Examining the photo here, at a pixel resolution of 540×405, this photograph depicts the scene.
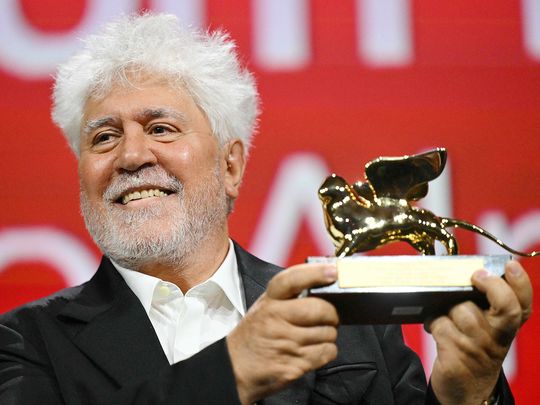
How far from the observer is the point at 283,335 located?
101 centimetres

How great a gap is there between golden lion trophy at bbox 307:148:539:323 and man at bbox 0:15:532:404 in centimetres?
9

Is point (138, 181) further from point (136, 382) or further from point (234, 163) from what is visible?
point (136, 382)

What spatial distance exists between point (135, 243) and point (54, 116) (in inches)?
12.7

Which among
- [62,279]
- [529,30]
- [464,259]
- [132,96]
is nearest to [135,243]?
[132,96]

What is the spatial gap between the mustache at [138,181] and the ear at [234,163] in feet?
0.60

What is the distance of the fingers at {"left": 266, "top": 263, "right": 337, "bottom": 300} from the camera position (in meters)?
0.98

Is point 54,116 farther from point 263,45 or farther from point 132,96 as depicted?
point 263,45

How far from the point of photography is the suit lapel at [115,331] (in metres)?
1.33

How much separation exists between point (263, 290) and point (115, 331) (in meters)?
0.27

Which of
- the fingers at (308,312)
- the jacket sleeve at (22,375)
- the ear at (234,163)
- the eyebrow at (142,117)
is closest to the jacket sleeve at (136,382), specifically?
the jacket sleeve at (22,375)

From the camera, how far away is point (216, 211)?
157 centimetres

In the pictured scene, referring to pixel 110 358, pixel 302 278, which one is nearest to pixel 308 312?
pixel 302 278

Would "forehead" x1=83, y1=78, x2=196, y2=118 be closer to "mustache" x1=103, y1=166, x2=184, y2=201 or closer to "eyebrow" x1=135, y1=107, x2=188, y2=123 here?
"eyebrow" x1=135, y1=107, x2=188, y2=123

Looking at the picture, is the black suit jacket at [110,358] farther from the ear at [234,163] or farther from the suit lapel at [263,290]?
the ear at [234,163]
